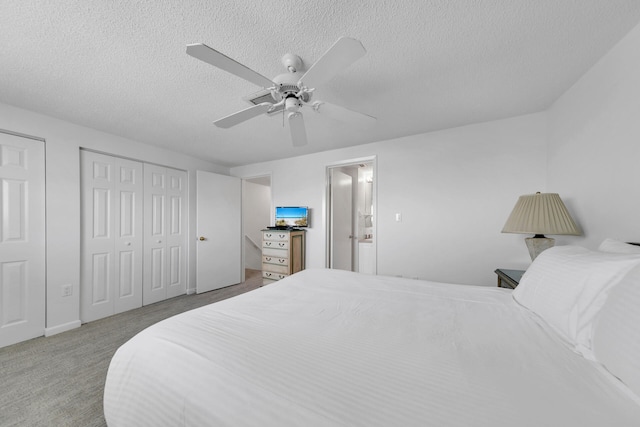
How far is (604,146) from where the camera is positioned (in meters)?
1.55

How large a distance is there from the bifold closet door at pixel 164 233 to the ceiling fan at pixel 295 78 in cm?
241

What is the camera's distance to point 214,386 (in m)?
0.74

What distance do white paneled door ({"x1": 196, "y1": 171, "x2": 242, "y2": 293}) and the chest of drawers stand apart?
0.79m

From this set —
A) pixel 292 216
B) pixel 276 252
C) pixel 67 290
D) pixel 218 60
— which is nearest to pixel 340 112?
pixel 218 60

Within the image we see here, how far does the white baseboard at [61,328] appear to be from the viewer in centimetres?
242

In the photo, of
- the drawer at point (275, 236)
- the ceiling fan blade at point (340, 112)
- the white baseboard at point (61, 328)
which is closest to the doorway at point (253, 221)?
the drawer at point (275, 236)

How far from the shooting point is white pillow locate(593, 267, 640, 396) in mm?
650

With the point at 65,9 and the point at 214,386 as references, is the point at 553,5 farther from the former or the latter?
the point at 65,9

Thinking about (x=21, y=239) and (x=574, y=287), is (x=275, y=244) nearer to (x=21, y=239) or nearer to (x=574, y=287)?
(x=21, y=239)

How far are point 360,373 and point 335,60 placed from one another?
135 centimetres

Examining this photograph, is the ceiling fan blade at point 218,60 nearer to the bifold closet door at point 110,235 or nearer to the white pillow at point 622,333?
the white pillow at point 622,333

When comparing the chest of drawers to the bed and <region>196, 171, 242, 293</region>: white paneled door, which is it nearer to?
<region>196, 171, 242, 293</region>: white paneled door

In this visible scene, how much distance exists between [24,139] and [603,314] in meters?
4.37

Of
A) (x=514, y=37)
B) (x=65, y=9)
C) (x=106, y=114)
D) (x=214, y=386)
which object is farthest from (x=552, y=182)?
(x=106, y=114)
